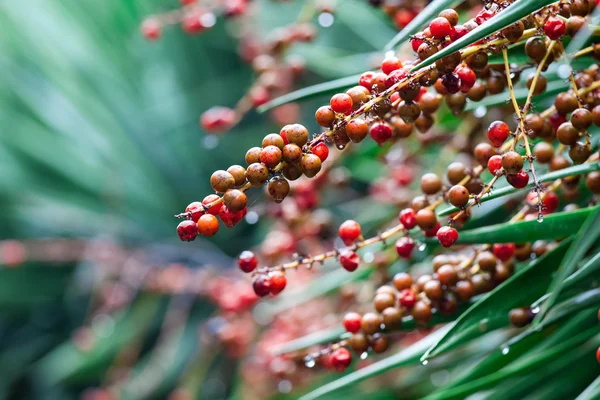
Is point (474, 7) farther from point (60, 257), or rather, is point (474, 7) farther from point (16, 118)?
point (16, 118)

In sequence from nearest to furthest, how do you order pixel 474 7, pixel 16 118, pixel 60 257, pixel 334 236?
pixel 474 7 < pixel 334 236 < pixel 60 257 < pixel 16 118

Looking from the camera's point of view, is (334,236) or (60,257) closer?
(334,236)

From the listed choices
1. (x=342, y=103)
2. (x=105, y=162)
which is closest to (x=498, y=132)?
(x=342, y=103)

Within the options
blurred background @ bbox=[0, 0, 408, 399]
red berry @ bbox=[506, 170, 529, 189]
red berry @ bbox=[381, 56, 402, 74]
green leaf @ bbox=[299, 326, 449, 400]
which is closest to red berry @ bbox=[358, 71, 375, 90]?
red berry @ bbox=[381, 56, 402, 74]

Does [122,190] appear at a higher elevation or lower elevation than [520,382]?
higher

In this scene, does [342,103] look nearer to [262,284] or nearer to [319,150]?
[319,150]

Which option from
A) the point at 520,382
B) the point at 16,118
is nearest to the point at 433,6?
the point at 520,382

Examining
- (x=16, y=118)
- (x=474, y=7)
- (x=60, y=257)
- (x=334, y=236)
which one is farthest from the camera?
(x=16, y=118)

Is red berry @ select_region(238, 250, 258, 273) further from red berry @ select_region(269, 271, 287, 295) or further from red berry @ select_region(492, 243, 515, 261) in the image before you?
red berry @ select_region(492, 243, 515, 261)

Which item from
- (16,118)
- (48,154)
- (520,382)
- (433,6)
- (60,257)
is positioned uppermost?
(16,118)
